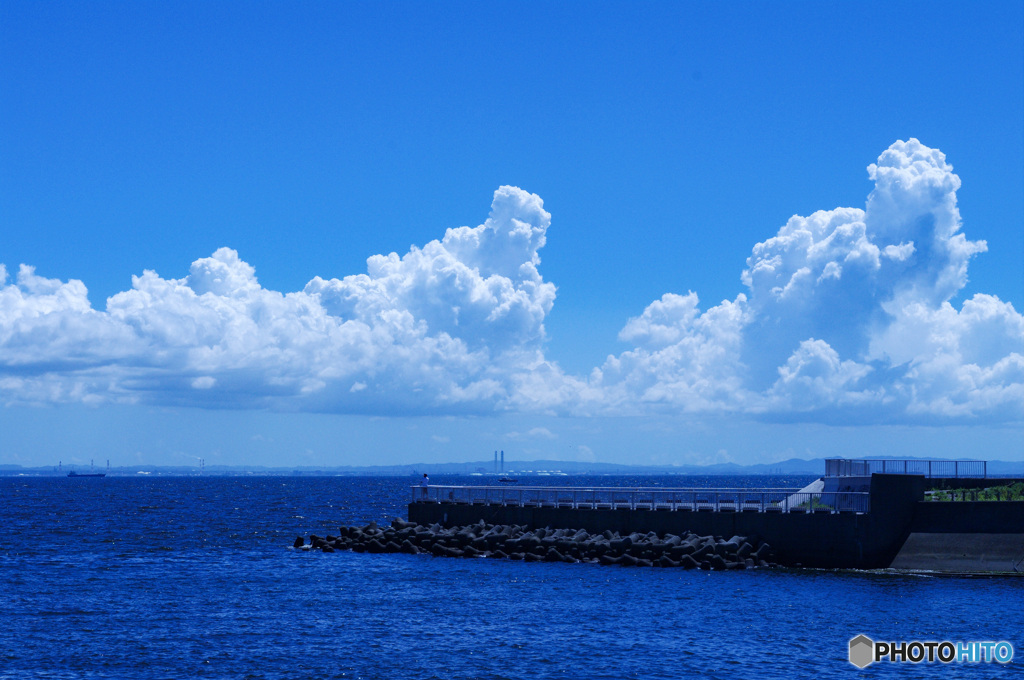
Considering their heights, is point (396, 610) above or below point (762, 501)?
below

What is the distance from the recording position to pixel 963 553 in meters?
41.8

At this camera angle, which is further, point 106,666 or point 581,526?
point 581,526

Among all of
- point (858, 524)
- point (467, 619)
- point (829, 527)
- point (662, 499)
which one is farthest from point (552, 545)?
point (467, 619)

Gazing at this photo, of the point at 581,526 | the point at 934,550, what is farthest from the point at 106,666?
the point at 934,550

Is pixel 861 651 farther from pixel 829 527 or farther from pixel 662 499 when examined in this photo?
pixel 662 499

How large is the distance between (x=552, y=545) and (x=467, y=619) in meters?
16.1

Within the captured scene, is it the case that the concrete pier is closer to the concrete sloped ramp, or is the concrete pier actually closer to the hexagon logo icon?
the concrete sloped ramp

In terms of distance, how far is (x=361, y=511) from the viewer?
111m

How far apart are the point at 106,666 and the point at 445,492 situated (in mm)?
33725

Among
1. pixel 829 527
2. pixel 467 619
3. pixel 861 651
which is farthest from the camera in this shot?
pixel 829 527

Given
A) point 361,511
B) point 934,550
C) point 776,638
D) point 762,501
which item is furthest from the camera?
point 361,511

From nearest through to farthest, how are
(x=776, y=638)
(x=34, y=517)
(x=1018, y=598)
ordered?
(x=776, y=638), (x=1018, y=598), (x=34, y=517)

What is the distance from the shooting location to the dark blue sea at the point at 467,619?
27.4 metres

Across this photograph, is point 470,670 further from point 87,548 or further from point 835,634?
point 87,548
